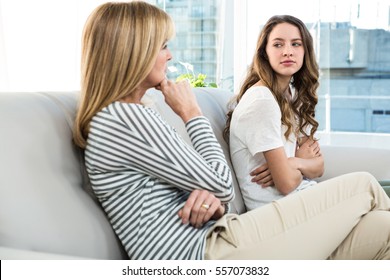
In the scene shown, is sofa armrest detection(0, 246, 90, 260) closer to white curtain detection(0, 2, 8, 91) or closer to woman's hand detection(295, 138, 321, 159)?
woman's hand detection(295, 138, 321, 159)

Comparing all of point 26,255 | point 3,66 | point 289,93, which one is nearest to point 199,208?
point 26,255

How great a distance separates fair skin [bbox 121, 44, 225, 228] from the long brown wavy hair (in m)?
0.53

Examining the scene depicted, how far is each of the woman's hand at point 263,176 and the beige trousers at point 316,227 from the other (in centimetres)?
33

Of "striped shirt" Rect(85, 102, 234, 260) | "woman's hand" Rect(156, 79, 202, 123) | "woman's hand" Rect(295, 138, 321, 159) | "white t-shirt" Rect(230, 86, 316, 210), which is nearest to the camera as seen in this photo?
"striped shirt" Rect(85, 102, 234, 260)

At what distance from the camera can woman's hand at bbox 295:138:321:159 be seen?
1861mm

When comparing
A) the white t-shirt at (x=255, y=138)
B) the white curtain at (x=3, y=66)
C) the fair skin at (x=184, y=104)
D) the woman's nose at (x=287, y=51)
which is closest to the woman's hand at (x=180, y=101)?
the fair skin at (x=184, y=104)

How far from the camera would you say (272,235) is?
3.89 feet

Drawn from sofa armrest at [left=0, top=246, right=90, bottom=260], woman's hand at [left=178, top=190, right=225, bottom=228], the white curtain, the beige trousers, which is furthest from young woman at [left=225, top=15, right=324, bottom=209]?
the white curtain

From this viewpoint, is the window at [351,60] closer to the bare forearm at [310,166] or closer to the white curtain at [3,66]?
the white curtain at [3,66]

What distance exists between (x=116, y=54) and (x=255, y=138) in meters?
0.58

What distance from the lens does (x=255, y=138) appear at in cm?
161

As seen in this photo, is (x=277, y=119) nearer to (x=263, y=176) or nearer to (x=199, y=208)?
(x=263, y=176)
